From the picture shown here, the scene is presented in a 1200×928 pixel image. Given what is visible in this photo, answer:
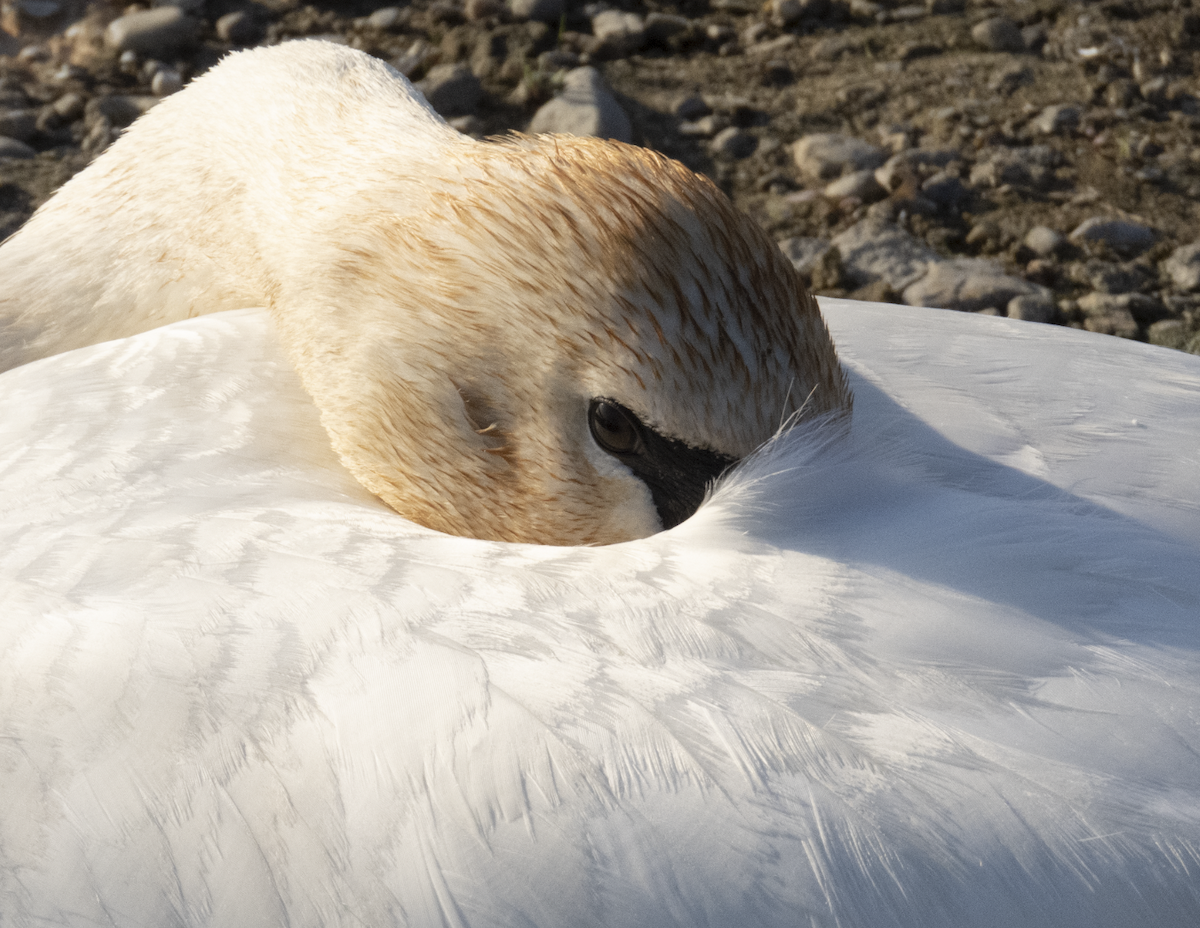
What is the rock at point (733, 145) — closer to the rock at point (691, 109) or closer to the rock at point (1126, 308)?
the rock at point (691, 109)

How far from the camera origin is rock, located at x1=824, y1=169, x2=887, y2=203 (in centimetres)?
347

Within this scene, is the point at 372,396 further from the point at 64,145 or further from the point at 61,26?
the point at 61,26

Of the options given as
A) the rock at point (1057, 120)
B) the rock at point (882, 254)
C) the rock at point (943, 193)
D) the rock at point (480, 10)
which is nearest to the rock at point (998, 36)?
the rock at point (1057, 120)

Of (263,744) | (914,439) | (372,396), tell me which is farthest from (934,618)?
(372,396)

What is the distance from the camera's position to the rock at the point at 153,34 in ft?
12.9

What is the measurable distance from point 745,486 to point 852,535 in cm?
14

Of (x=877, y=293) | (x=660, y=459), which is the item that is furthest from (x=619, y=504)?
(x=877, y=293)

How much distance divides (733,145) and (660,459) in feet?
7.94

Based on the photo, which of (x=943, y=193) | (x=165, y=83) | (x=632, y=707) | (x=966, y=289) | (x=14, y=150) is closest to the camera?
(x=632, y=707)

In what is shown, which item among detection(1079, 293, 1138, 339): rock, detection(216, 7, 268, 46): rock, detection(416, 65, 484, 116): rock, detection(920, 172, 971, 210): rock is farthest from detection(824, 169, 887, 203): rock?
detection(216, 7, 268, 46): rock

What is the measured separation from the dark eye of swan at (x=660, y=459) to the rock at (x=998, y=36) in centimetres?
309

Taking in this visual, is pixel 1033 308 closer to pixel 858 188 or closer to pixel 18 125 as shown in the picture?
pixel 858 188

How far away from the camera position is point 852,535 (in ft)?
4.38

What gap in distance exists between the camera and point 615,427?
155 cm
